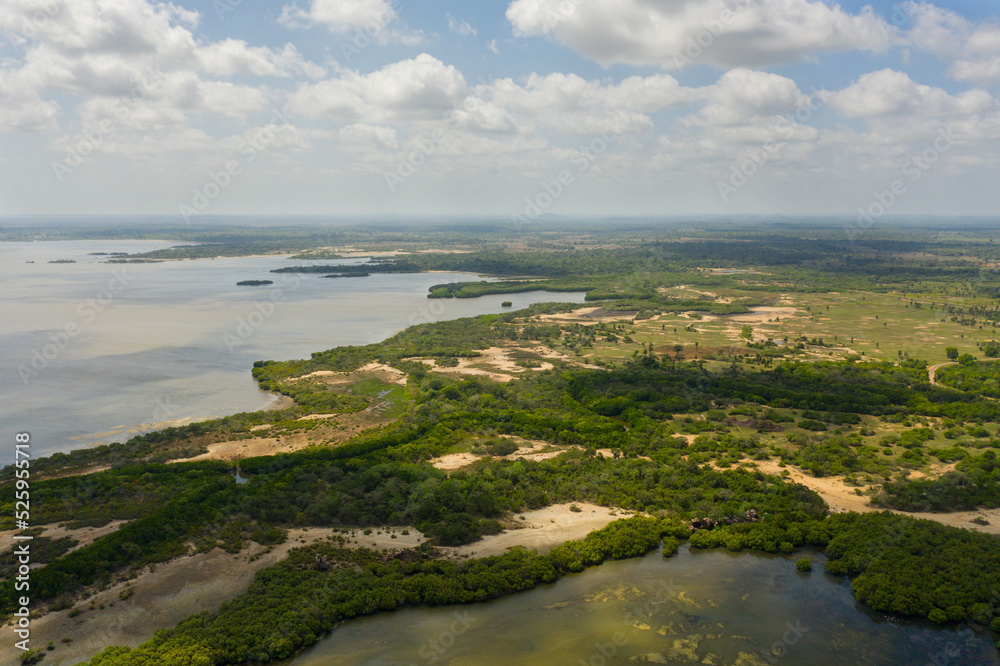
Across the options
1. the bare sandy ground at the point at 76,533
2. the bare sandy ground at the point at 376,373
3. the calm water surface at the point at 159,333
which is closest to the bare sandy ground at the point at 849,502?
the bare sandy ground at the point at 376,373

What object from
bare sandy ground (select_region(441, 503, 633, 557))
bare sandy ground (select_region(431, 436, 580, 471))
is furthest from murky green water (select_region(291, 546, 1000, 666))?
bare sandy ground (select_region(431, 436, 580, 471))

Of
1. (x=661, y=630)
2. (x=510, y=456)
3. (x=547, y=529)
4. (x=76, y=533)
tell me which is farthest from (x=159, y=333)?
(x=661, y=630)

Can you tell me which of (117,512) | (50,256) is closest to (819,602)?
(117,512)

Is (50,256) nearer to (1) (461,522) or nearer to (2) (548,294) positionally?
(2) (548,294)

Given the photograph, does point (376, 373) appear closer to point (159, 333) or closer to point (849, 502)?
point (159, 333)

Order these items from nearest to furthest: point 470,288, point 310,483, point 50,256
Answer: point 310,483
point 470,288
point 50,256

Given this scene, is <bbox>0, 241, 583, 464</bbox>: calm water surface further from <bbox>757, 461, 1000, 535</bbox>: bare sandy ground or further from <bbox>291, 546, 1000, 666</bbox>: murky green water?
<bbox>757, 461, 1000, 535</bbox>: bare sandy ground
